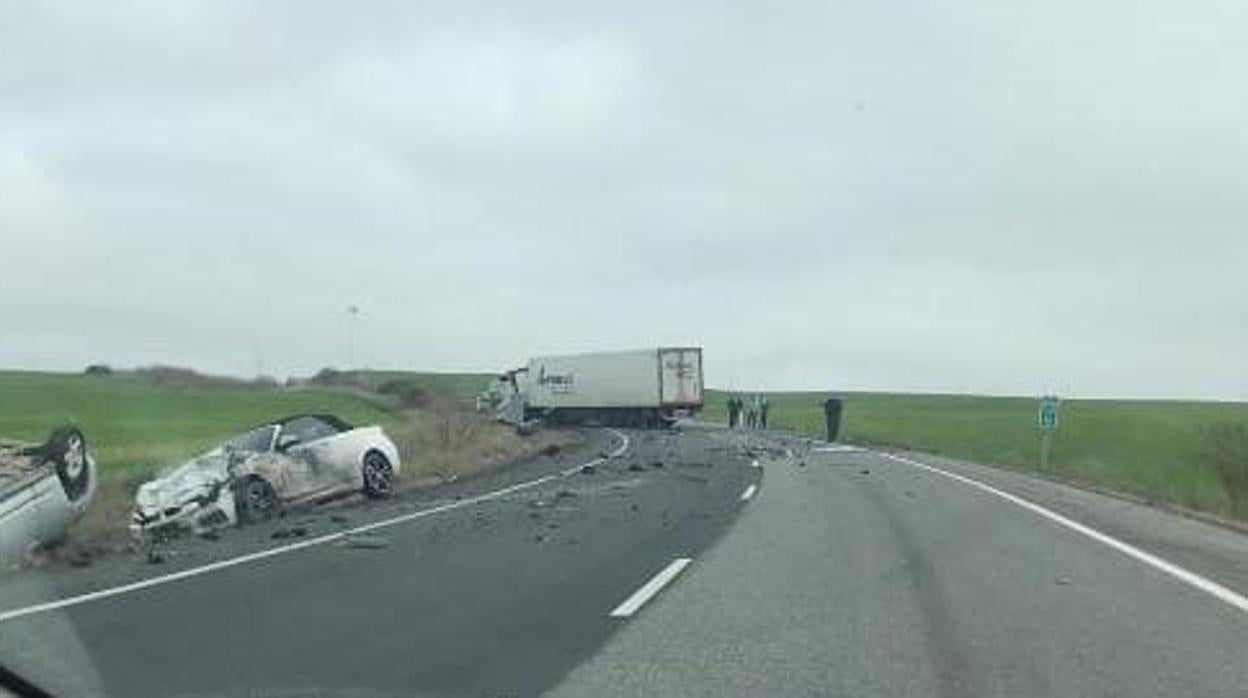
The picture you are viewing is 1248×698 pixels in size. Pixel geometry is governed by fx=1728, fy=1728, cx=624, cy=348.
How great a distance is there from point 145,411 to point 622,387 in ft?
64.9

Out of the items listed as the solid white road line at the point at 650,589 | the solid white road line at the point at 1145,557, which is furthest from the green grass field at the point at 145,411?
the solid white road line at the point at 650,589

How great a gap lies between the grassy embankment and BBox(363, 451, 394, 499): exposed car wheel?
326 cm

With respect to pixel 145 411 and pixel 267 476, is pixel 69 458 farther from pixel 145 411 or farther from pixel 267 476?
pixel 145 411

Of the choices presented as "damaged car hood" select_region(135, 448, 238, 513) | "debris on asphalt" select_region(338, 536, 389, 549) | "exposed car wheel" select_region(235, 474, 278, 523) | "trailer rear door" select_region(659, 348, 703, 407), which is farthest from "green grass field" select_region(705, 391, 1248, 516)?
"damaged car hood" select_region(135, 448, 238, 513)

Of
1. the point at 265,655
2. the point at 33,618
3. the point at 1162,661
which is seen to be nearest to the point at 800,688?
the point at 1162,661

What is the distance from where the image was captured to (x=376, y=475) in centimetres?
2530

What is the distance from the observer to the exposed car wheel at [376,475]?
988 inches

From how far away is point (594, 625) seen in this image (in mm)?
10773

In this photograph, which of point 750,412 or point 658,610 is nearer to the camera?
point 658,610

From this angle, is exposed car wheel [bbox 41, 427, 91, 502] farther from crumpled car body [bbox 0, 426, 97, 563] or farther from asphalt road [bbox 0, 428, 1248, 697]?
asphalt road [bbox 0, 428, 1248, 697]

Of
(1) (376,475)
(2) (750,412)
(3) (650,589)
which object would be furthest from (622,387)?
(3) (650,589)

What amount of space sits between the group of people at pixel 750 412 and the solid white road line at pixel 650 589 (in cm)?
5608

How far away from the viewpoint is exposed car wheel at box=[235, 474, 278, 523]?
21.6 meters

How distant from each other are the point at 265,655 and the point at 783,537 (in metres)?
8.49
